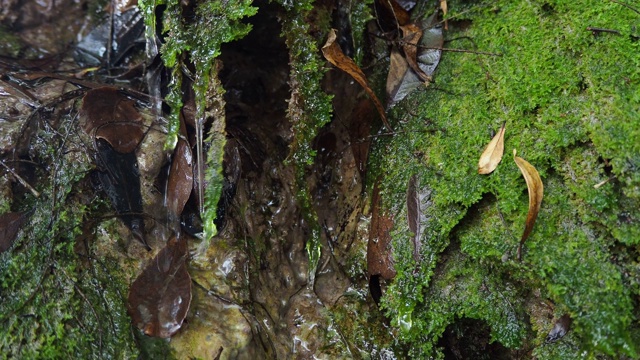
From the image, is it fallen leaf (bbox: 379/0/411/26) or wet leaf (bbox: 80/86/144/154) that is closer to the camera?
wet leaf (bbox: 80/86/144/154)

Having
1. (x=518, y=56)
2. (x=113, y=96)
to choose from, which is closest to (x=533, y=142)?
(x=518, y=56)

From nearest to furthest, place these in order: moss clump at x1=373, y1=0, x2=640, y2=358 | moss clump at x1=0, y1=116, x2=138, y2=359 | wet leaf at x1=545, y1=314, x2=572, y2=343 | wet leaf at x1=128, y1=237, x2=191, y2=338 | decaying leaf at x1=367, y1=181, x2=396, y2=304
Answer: moss clump at x1=373, y1=0, x2=640, y2=358
wet leaf at x1=545, y1=314, x2=572, y2=343
moss clump at x1=0, y1=116, x2=138, y2=359
wet leaf at x1=128, y1=237, x2=191, y2=338
decaying leaf at x1=367, y1=181, x2=396, y2=304

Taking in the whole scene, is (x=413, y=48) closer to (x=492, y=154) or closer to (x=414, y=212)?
(x=492, y=154)

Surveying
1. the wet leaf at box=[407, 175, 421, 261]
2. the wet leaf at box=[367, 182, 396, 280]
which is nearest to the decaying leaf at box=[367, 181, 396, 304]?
the wet leaf at box=[367, 182, 396, 280]

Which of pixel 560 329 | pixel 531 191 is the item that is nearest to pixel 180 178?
pixel 531 191

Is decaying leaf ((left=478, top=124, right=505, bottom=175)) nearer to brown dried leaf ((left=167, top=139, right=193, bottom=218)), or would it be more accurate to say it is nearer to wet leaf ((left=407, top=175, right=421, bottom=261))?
wet leaf ((left=407, top=175, right=421, bottom=261))

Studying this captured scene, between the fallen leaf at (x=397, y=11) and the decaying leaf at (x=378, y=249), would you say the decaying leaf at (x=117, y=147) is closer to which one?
the decaying leaf at (x=378, y=249)
